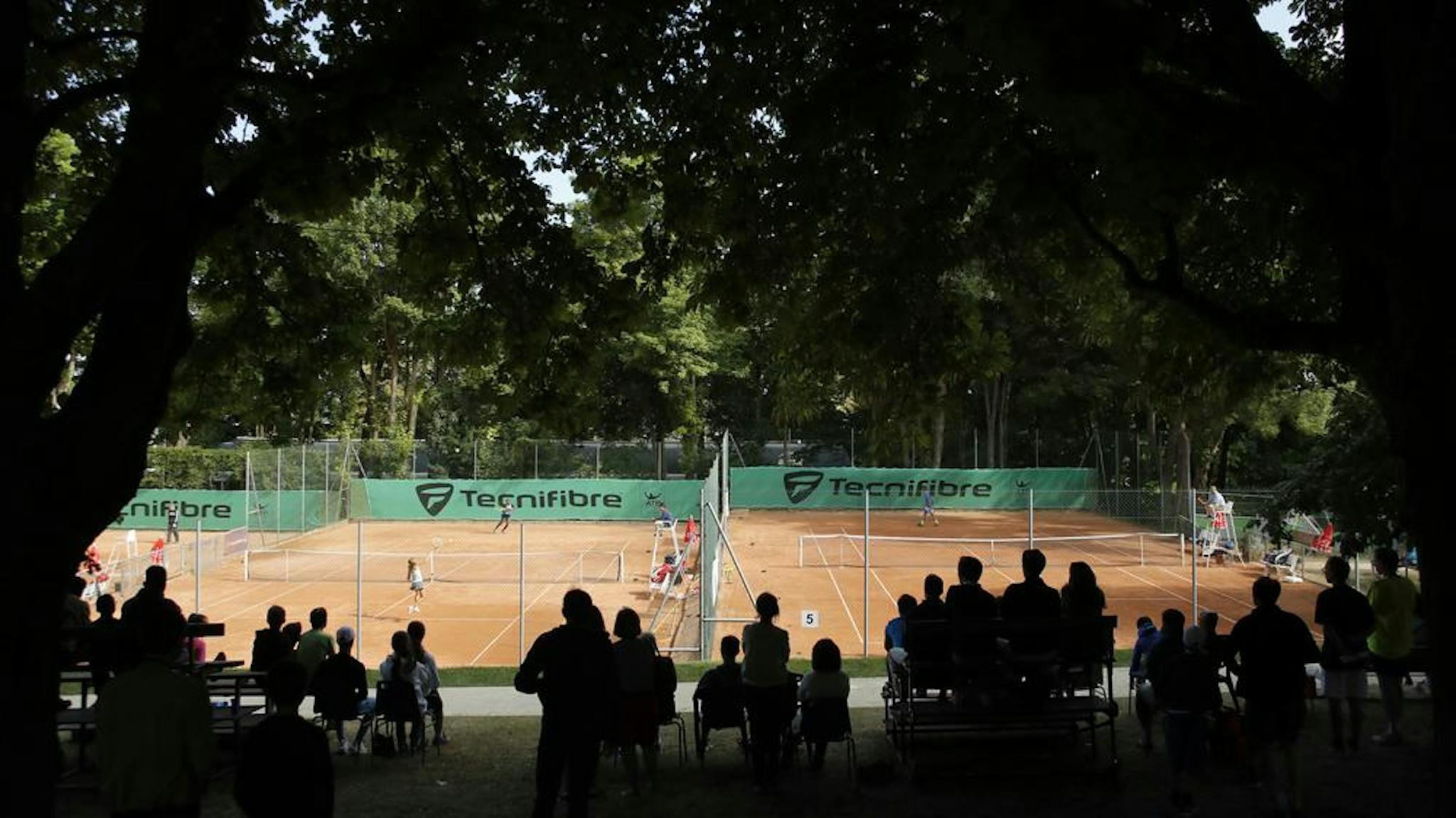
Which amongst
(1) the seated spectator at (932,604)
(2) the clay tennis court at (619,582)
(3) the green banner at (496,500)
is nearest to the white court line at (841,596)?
(2) the clay tennis court at (619,582)

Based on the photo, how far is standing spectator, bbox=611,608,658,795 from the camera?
757cm

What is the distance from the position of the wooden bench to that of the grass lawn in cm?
35

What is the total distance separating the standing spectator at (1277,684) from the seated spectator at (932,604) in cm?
219

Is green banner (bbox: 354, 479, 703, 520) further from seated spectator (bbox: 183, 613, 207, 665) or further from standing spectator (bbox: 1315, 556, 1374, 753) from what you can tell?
standing spectator (bbox: 1315, 556, 1374, 753)

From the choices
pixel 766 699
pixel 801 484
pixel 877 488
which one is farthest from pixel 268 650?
pixel 877 488

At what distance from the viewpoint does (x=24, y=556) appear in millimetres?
5016

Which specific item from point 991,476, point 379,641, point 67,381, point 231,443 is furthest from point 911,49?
point 231,443

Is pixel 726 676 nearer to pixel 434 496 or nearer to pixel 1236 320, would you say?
pixel 1236 320

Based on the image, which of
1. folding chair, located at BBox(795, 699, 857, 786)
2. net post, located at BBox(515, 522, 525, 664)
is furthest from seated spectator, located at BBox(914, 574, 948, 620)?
net post, located at BBox(515, 522, 525, 664)

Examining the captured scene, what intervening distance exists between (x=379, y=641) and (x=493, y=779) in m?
11.9

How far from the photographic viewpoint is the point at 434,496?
43906mm

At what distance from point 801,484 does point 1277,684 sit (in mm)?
40497

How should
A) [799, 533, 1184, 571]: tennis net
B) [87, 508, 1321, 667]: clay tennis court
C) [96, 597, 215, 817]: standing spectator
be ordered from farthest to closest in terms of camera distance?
[799, 533, 1184, 571]: tennis net
[87, 508, 1321, 667]: clay tennis court
[96, 597, 215, 817]: standing spectator

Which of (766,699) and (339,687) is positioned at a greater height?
(766,699)
